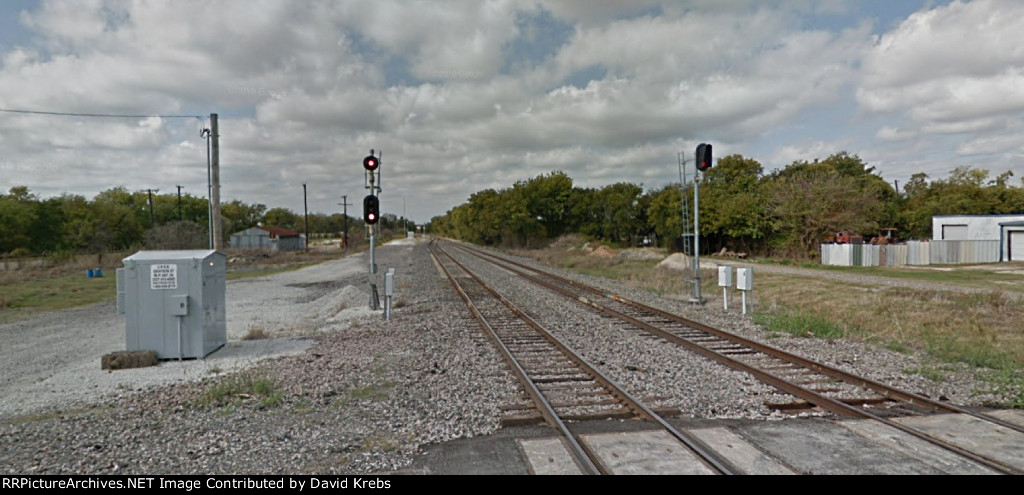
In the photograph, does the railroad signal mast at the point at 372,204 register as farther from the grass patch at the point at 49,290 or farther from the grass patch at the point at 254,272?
the grass patch at the point at 254,272

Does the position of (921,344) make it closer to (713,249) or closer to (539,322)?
(539,322)

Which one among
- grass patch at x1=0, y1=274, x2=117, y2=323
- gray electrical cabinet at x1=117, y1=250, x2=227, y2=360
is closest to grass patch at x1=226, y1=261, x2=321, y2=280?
grass patch at x1=0, y1=274, x2=117, y2=323

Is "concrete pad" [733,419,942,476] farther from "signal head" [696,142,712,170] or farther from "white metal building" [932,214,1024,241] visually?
"white metal building" [932,214,1024,241]

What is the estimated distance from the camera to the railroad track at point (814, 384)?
559 cm

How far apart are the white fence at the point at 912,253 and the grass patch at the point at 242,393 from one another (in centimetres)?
3325

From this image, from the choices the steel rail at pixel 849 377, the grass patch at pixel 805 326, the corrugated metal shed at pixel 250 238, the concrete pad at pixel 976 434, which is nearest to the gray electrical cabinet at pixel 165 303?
the steel rail at pixel 849 377

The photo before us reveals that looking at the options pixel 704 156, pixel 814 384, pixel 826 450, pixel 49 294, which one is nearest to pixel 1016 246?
pixel 704 156

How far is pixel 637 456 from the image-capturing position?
479cm

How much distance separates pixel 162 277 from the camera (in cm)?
912

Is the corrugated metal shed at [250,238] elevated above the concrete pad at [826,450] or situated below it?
above

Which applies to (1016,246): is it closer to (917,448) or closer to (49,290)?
(917,448)

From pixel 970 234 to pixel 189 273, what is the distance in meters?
47.0

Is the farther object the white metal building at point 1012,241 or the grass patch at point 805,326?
the white metal building at point 1012,241

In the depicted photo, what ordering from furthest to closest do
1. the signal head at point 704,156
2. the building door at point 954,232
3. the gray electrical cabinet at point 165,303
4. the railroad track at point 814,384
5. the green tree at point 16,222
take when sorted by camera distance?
the green tree at point 16,222
the building door at point 954,232
the signal head at point 704,156
the gray electrical cabinet at point 165,303
the railroad track at point 814,384
